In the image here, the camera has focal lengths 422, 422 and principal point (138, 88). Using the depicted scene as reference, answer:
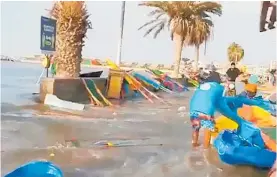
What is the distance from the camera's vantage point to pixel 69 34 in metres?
10.3

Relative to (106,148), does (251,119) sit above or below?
above

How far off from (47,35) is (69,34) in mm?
611

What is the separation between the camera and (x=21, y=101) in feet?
32.4

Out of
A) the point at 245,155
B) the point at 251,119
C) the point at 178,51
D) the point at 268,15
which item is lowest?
the point at 245,155

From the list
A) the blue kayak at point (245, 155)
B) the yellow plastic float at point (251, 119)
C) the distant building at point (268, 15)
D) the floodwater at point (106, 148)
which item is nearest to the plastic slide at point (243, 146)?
the blue kayak at point (245, 155)

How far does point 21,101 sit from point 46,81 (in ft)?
3.04

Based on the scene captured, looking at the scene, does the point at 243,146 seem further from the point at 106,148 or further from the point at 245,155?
the point at 106,148

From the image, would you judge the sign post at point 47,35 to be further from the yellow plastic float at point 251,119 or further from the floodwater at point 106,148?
the yellow plastic float at point 251,119

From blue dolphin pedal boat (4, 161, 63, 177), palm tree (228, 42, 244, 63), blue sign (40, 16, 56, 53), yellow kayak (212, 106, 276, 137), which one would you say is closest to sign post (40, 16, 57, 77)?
blue sign (40, 16, 56, 53)

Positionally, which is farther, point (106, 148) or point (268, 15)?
point (106, 148)

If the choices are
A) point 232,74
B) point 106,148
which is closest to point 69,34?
point 232,74

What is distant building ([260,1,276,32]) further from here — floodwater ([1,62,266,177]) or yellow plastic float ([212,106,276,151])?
yellow plastic float ([212,106,276,151])

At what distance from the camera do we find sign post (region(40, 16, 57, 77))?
974 cm

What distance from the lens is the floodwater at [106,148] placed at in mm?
4679
